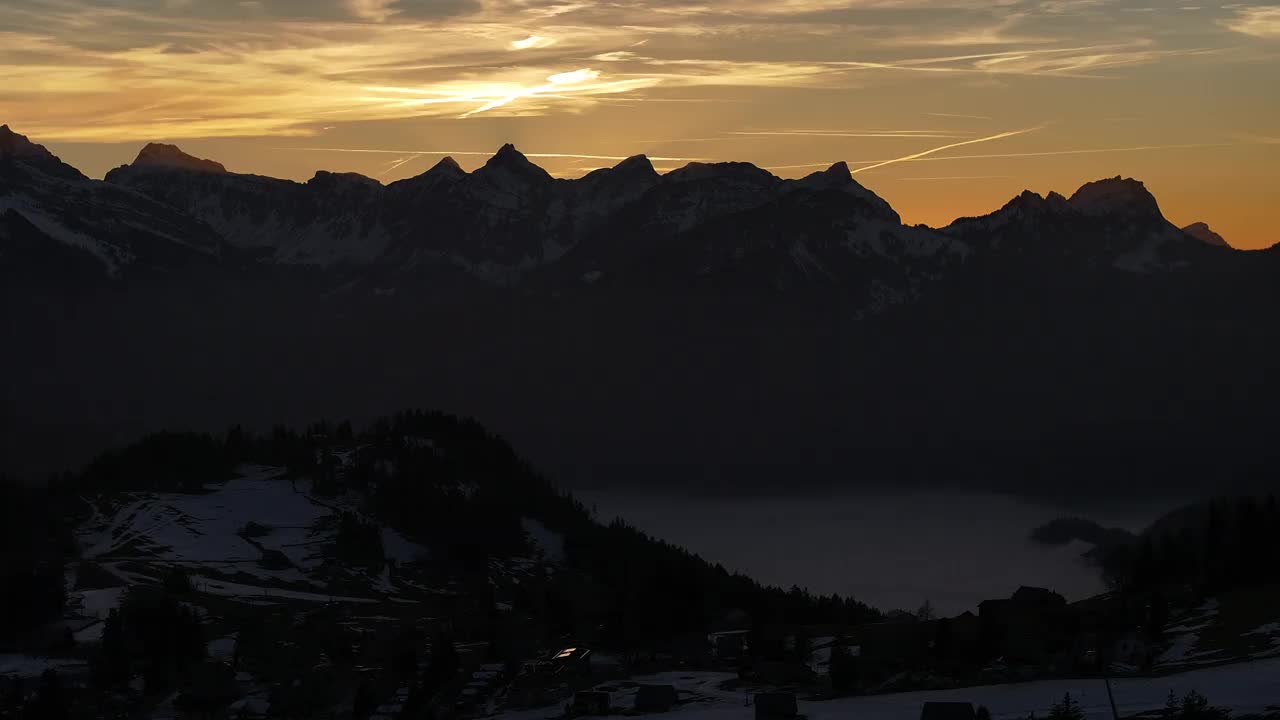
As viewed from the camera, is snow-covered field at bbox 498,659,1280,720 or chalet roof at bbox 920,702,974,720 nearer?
snow-covered field at bbox 498,659,1280,720

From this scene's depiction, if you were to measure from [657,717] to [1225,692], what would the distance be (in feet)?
181

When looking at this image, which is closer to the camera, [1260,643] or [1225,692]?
[1225,692]

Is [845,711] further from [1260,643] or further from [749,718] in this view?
[1260,643]

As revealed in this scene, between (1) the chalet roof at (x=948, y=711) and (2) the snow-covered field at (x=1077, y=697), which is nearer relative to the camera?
(2) the snow-covered field at (x=1077, y=697)

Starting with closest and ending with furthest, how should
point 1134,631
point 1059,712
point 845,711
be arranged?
point 1059,712
point 845,711
point 1134,631

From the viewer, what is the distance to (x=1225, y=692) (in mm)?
162375

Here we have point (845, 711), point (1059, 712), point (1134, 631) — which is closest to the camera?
point (1059, 712)

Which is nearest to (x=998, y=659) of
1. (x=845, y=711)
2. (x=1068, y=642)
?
(x=1068, y=642)

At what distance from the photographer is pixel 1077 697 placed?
171 metres

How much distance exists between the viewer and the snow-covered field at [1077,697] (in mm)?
160750

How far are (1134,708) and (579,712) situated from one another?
2374 inches

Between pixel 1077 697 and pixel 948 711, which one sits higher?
pixel 948 711

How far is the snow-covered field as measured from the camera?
161m

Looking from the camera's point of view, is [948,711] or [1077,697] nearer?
[948,711]
